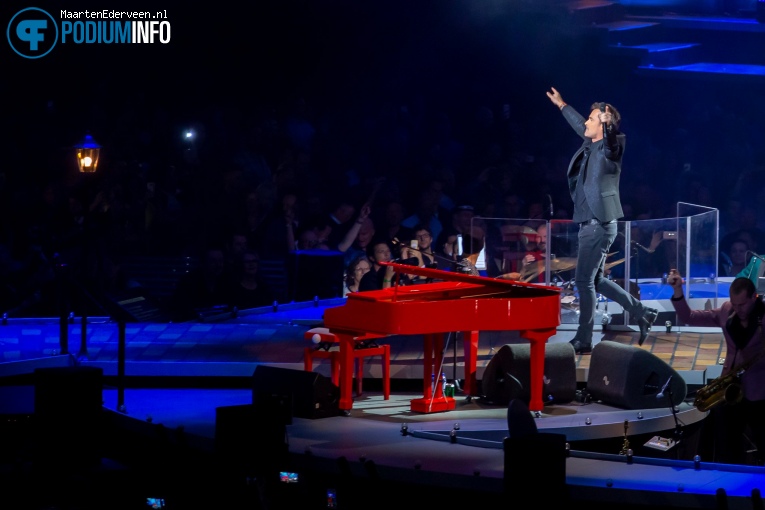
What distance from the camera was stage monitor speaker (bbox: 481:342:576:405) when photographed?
6906 mm

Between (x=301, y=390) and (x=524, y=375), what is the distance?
1.26 meters

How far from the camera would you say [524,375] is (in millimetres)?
6910

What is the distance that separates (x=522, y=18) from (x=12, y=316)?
6.08m

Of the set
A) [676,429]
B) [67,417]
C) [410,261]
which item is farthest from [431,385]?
[410,261]

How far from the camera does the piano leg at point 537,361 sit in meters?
6.56

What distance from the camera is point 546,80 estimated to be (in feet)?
42.2

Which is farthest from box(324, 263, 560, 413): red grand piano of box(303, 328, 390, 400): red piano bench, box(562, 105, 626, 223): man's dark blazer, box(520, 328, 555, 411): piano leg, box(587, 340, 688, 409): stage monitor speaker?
box(562, 105, 626, 223): man's dark blazer

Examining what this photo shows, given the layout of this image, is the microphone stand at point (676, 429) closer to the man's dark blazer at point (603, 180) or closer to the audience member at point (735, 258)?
the man's dark blazer at point (603, 180)

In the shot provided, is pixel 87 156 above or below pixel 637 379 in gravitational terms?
above

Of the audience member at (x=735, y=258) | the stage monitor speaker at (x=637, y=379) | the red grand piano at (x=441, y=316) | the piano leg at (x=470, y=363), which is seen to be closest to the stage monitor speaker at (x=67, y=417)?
the red grand piano at (x=441, y=316)

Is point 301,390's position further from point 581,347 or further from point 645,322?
point 645,322

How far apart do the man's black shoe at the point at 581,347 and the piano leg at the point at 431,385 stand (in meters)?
1.06

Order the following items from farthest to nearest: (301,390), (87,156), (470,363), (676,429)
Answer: (87,156) < (470,363) < (301,390) < (676,429)

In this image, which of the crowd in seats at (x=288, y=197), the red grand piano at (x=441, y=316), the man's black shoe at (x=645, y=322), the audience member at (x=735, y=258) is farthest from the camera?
the audience member at (x=735, y=258)
